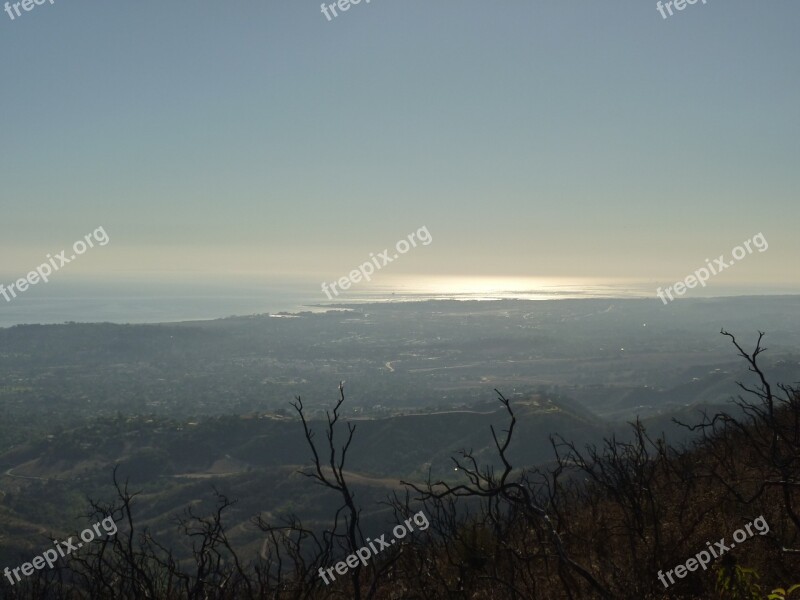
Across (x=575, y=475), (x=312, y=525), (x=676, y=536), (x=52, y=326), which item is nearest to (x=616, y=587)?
(x=676, y=536)

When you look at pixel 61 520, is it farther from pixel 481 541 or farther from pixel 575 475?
pixel 481 541

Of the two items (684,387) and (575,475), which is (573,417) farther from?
(684,387)

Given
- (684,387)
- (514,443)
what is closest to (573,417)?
(514,443)

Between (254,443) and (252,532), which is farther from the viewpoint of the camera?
(254,443)

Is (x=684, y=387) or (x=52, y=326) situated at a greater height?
(x=52, y=326)

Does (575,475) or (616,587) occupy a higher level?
(616,587)

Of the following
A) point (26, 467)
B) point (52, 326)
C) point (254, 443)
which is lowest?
point (254, 443)

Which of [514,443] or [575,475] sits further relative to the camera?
[514,443]

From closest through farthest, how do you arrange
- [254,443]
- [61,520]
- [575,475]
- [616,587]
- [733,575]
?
[733,575] → [616,587] → [575,475] → [61,520] → [254,443]

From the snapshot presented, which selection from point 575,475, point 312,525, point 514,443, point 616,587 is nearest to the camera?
point 616,587
